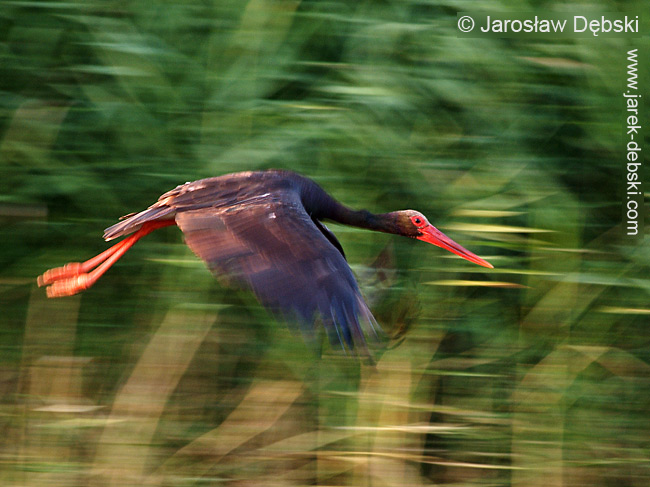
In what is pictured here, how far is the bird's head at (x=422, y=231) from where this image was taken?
3.90 meters

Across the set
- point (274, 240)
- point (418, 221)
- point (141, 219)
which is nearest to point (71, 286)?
point (141, 219)

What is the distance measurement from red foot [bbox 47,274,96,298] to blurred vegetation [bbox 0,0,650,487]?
316 mm

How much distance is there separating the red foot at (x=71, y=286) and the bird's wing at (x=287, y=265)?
29.7 inches

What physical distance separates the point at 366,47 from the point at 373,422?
1385mm

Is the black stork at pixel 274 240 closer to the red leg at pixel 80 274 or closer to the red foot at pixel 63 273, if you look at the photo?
the red leg at pixel 80 274

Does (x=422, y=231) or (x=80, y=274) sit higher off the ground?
(x=422, y=231)

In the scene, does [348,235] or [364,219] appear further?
[348,235]

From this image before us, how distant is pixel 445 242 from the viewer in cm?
394

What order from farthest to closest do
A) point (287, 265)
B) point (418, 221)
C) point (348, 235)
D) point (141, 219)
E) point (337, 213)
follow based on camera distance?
point (348, 235) → point (418, 221) → point (337, 213) → point (141, 219) → point (287, 265)

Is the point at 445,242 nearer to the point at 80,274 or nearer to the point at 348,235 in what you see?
the point at 348,235

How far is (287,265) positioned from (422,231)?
3.39 ft

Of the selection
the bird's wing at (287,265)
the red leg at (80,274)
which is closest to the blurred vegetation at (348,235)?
the red leg at (80,274)

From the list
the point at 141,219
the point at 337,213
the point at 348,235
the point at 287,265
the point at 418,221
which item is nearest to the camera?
the point at 287,265

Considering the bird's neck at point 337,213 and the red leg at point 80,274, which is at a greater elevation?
the bird's neck at point 337,213
